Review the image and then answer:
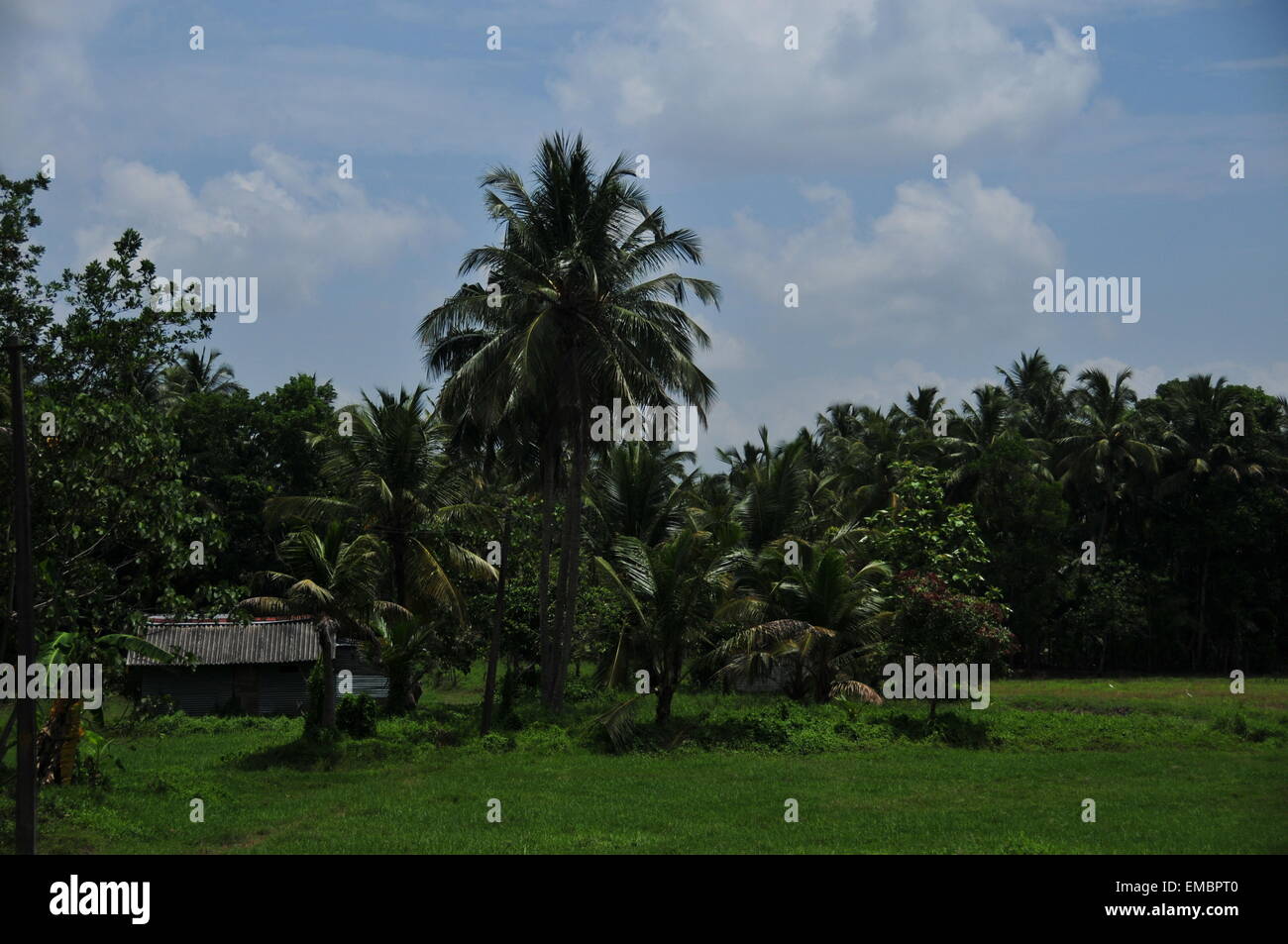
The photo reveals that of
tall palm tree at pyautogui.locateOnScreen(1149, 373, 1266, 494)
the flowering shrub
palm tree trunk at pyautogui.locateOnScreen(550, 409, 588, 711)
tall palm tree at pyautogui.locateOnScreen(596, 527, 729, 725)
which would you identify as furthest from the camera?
tall palm tree at pyautogui.locateOnScreen(1149, 373, 1266, 494)

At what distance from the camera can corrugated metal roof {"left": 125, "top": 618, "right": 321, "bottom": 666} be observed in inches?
1136

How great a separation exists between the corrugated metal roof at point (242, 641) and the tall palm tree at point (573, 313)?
6.82m

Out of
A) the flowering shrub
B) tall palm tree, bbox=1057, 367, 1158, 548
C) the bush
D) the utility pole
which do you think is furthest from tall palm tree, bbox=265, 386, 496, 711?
tall palm tree, bbox=1057, 367, 1158, 548

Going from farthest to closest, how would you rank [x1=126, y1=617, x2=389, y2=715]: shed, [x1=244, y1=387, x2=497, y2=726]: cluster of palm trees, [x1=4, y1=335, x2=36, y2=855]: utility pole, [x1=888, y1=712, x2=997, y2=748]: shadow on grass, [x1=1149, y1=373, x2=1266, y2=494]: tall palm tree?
[x1=1149, y1=373, x2=1266, y2=494]: tall palm tree
[x1=244, y1=387, x2=497, y2=726]: cluster of palm trees
[x1=126, y1=617, x2=389, y2=715]: shed
[x1=888, y1=712, x2=997, y2=748]: shadow on grass
[x1=4, y1=335, x2=36, y2=855]: utility pole

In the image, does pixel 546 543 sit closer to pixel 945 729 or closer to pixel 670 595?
pixel 670 595

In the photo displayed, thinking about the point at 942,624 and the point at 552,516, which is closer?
the point at 942,624

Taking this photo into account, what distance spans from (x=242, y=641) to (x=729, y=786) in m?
→ 15.6

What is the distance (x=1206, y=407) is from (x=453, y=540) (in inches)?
1259

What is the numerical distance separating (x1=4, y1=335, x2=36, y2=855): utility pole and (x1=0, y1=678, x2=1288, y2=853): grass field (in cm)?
263

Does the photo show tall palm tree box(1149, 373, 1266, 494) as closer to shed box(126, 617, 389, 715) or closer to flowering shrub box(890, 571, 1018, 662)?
flowering shrub box(890, 571, 1018, 662)

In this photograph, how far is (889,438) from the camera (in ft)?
153

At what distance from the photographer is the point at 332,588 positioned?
2639cm

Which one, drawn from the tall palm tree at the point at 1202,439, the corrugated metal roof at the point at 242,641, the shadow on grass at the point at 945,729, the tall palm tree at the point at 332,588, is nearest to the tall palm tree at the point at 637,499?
the tall palm tree at the point at 332,588

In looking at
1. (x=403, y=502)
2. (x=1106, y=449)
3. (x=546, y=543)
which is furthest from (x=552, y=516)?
(x=1106, y=449)
